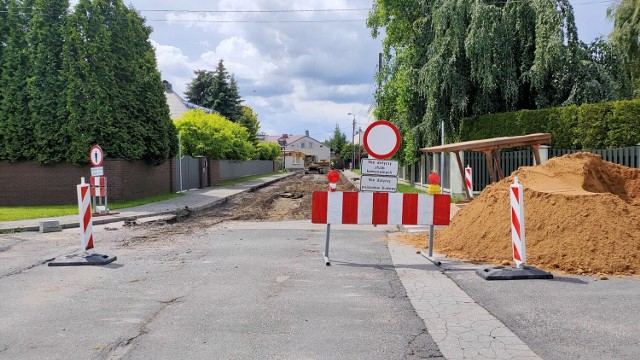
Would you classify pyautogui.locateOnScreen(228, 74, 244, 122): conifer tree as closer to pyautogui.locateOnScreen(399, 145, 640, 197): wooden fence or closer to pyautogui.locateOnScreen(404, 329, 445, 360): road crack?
pyautogui.locateOnScreen(399, 145, 640, 197): wooden fence

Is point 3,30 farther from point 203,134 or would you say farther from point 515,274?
point 515,274

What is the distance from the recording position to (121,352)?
13.0ft

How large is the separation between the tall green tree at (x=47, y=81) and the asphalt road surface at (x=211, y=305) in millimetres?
11202

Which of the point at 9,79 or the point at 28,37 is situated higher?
the point at 28,37

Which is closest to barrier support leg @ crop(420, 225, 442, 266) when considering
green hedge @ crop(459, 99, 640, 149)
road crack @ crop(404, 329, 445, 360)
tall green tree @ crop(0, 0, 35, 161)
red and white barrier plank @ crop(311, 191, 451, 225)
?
red and white barrier plank @ crop(311, 191, 451, 225)

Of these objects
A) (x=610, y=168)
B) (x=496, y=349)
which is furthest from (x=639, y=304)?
(x=610, y=168)

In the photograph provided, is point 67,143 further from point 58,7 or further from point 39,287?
point 39,287

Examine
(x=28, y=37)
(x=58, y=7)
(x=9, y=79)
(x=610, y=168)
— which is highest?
(x=58, y=7)

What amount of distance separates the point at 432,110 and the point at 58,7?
15507mm

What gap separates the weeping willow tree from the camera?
18.5 metres

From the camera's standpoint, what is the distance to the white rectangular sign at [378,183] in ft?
26.1

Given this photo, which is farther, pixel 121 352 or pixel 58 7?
pixel 58 7

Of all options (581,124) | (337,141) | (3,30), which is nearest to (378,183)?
(581,124)

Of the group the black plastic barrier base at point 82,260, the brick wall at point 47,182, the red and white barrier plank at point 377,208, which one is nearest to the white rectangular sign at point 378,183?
the red and white barrier plank at point 377,208
